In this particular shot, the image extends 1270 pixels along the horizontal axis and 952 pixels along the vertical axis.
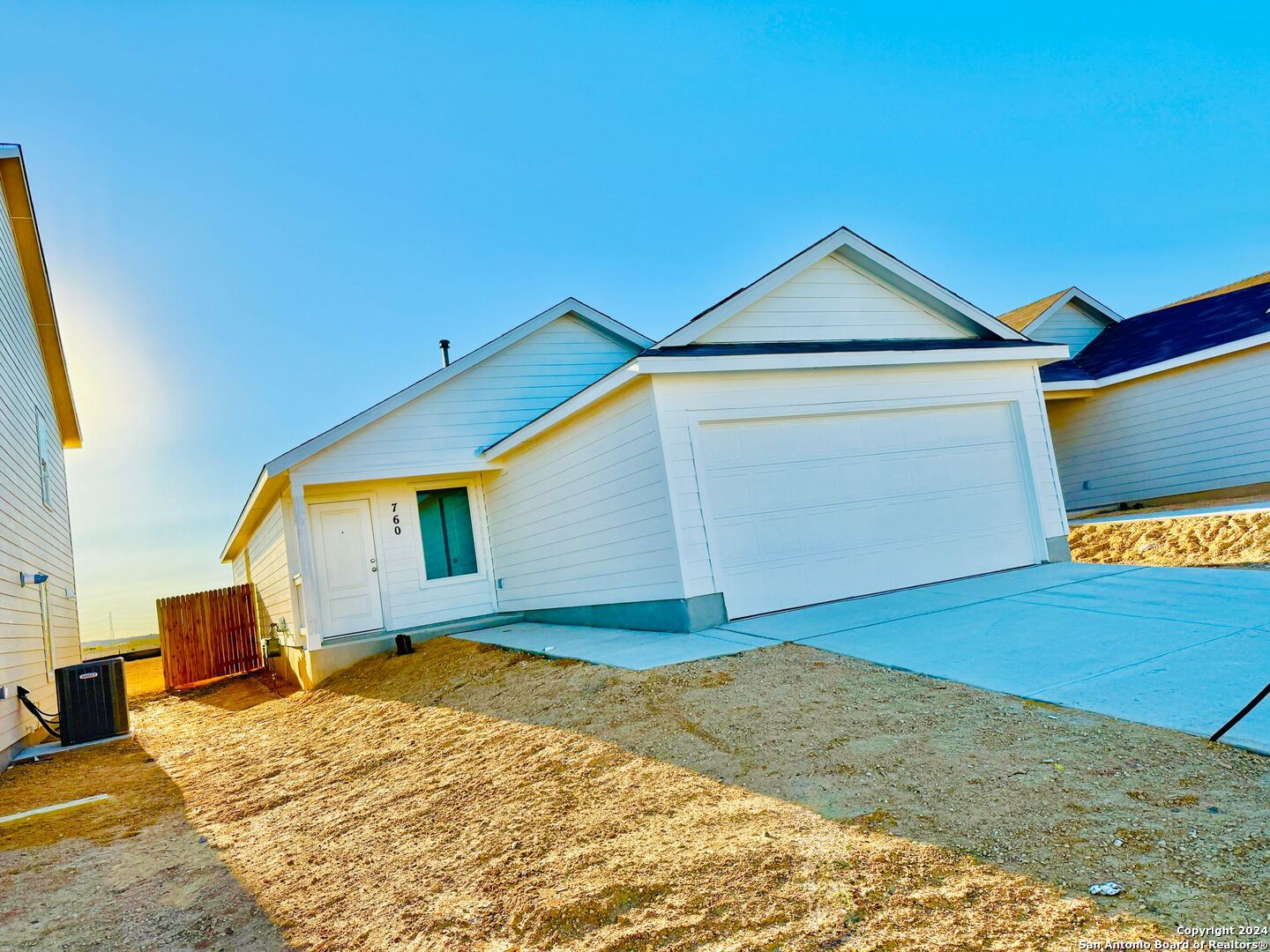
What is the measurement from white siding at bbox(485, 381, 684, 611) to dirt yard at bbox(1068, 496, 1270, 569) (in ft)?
24.1

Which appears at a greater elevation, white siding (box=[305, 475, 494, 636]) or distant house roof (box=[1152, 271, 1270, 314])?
distant house roof (box=[1152, 271, 1270, 314])

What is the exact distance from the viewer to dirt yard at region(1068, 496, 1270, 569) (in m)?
10.2

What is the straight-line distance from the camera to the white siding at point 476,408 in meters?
11.6

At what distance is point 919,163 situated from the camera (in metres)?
16.3

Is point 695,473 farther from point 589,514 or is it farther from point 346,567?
point 346,567

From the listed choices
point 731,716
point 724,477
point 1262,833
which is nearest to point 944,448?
point 724,477

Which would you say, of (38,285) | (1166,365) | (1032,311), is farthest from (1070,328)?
(38,285)

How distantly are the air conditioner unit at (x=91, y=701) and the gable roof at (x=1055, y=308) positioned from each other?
18.2 meters

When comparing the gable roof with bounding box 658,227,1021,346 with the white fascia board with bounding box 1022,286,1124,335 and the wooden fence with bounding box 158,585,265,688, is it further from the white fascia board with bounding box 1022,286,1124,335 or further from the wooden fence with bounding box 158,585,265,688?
the wooden fence with bounding box 158,585,265,688

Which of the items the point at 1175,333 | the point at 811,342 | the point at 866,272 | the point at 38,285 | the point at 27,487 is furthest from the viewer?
the point at 1175,333

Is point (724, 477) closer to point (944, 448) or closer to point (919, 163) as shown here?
point (944, 448)

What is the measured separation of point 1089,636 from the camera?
19.4 feet

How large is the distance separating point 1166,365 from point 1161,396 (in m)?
0.81

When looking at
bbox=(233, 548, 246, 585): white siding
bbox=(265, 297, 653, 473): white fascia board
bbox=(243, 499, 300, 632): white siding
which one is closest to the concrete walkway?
bbox=(265, 297, 653, 473): white fascia board
